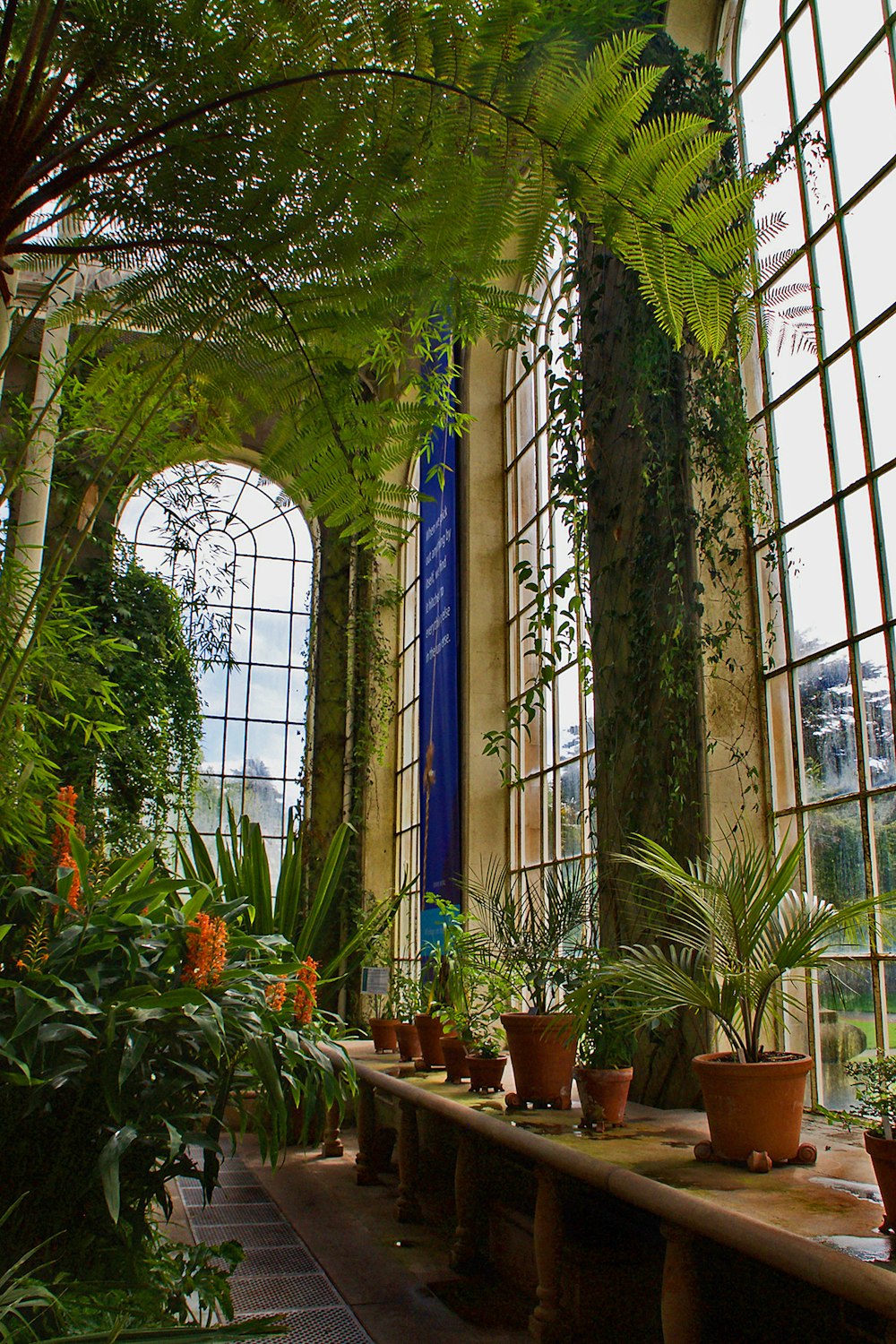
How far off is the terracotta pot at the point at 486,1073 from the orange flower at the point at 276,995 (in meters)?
1.85

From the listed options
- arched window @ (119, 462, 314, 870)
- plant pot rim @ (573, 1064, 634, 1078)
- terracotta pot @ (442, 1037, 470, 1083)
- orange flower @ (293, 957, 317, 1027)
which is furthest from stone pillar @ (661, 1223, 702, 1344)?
arched window @ (119, 462, 314, 870)

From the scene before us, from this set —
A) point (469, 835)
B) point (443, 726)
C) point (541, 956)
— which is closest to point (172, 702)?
point (443, 726)

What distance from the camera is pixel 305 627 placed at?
923 cm

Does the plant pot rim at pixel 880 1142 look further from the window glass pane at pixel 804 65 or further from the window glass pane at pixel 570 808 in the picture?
the window glass pane at pixel 804 65

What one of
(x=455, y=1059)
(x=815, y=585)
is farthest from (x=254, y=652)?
(x=815, y=585)

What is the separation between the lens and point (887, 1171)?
173 cm

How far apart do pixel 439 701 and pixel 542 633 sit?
1265 millimetres

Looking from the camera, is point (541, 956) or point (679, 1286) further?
point (541, 956)

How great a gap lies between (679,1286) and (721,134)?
2049mm

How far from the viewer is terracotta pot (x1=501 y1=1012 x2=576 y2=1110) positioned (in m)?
3.13

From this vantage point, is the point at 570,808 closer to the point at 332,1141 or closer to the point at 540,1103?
the point at 540,1103

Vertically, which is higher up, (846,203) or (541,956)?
(846,203)

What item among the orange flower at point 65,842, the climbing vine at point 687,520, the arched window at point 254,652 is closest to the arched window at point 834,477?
the climbing vine at point 687,520

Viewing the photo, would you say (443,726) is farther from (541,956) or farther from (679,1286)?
(679,1286)
